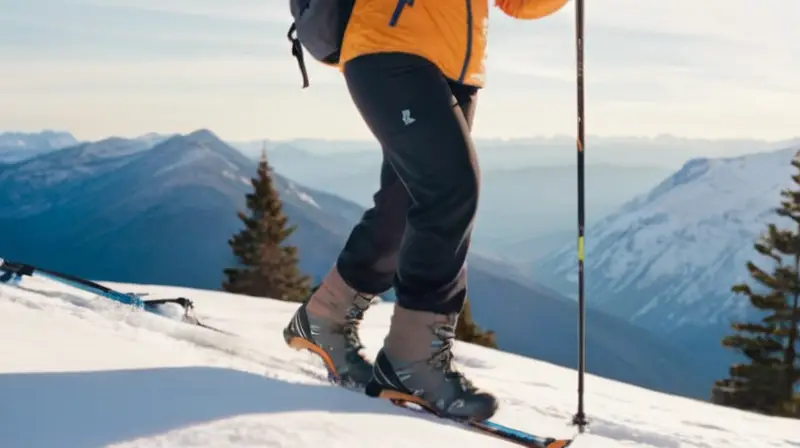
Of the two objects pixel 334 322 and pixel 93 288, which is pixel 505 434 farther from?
pixel 93 288

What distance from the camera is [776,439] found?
3.99 meters

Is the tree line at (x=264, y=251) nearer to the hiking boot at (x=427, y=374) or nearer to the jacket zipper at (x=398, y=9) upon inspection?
the hiking boot at (x=427, y=374)

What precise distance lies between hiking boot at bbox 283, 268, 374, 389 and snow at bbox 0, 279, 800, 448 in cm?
14

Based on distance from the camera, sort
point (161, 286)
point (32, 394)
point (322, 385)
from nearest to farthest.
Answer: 1. point (32, 394)
2. point (322, 385)
3. point (161, 286)

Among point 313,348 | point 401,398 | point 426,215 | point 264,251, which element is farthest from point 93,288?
point 264,251

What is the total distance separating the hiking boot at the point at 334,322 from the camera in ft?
10.7

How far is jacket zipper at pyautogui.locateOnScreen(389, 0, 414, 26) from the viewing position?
2.56 m

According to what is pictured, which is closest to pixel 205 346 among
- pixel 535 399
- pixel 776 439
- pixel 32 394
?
pixel 32 394

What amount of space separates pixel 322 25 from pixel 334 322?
1.28 meters

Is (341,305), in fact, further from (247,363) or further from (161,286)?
(161,286)

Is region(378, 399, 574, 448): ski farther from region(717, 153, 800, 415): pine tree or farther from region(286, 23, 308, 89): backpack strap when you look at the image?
region(717, 153, 800, 415): pine tree

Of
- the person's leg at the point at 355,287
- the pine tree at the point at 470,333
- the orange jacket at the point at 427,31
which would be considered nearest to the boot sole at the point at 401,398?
the person's leg at the point at 355,287

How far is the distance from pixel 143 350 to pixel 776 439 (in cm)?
324

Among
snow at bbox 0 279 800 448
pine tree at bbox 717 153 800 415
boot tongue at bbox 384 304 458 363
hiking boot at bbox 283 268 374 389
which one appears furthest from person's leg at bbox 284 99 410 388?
pine tree at bbox 717 153 800 415
